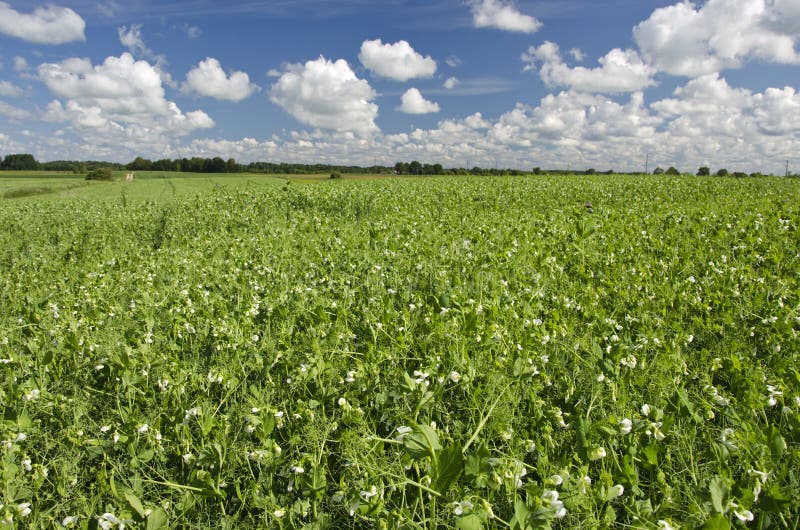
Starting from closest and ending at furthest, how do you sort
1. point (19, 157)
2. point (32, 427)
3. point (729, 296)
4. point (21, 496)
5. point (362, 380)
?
point (21, 496) → point (32, 427) → point (362, 380) → point (729, 296) → point (19, 157)

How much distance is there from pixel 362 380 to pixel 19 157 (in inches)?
4837

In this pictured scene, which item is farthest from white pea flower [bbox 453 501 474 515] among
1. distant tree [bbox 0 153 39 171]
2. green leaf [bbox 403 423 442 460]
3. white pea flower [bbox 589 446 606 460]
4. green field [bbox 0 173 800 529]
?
distant tree [bbox 0 153 39 171]

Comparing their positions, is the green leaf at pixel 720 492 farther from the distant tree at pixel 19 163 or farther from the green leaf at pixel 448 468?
the distant tree at pixel 19 163

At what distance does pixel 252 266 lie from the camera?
7344 mm

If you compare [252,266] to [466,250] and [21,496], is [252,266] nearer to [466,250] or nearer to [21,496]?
[466,250]

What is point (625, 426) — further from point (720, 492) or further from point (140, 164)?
point (140, 164)

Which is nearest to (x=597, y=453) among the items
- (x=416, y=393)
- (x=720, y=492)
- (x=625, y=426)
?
(x=625, y=426)

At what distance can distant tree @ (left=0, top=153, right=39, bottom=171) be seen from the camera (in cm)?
8912

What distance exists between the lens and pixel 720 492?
1917mm

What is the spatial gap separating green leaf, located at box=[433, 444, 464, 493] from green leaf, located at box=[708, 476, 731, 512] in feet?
3.62

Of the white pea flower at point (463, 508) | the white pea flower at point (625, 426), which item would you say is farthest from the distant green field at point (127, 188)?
the white pea flower at point (625, 426)

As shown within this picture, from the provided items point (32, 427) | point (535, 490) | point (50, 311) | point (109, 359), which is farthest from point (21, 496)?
point (50, 311)

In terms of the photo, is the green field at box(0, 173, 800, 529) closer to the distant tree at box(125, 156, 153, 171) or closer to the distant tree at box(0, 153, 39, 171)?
the distant tree at box(125, 156, 153, 171)

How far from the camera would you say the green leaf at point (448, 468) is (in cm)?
201
